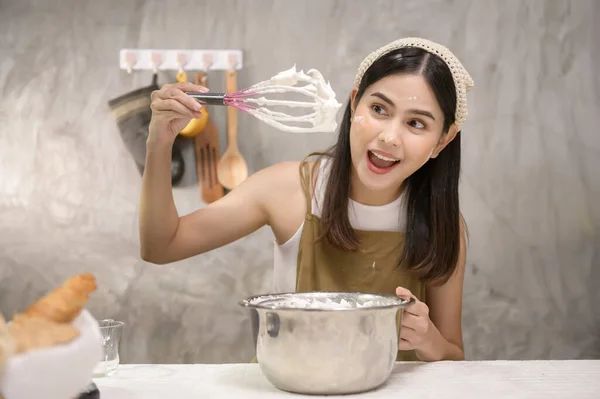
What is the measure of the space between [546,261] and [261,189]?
1396 millimetres

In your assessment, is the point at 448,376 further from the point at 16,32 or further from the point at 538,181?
the point at 16,32

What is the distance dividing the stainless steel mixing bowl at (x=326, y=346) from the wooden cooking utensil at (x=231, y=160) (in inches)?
57.8

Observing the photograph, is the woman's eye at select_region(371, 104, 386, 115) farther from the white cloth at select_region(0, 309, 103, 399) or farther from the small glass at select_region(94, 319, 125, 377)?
the white cloth at select_region(0, 309, 103, 399)

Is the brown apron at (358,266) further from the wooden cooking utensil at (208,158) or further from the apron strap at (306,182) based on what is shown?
the wooden cooking utensil at (208,158)

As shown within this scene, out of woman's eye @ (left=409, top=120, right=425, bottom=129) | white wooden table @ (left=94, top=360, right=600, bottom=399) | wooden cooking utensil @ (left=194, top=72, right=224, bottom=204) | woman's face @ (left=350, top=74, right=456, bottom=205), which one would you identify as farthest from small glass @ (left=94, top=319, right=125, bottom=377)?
wooden cooking utensil @ (left=194, top=72, right=224, bottom=204)

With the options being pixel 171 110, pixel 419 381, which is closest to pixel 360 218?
pixel 171 110

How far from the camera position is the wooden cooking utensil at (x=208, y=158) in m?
2.36

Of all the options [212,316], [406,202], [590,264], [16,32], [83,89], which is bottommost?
[212,316]

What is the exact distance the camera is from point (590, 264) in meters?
2.47

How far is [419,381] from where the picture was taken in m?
0.97

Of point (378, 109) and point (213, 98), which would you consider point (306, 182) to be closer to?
point (378, 109)

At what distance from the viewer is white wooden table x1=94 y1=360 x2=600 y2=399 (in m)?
0.89

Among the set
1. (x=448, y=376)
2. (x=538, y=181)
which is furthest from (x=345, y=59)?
(x=448, y=376)

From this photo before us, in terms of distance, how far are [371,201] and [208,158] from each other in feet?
3.05
